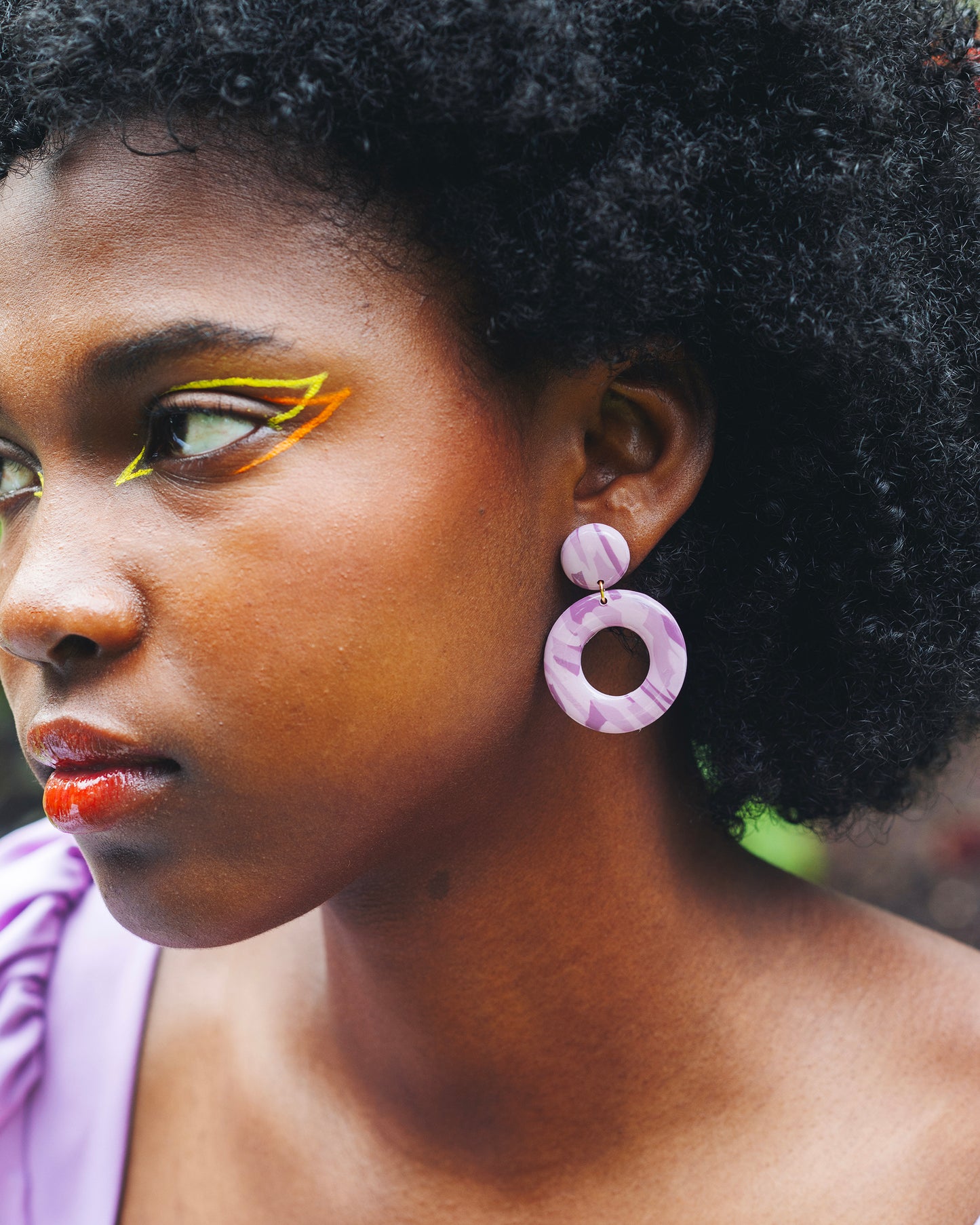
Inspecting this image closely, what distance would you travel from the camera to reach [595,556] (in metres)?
1.48

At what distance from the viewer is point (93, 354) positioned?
4.35 ft

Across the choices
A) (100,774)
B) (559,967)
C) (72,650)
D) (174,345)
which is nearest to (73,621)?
(72,650)

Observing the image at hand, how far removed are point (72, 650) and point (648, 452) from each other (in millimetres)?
757

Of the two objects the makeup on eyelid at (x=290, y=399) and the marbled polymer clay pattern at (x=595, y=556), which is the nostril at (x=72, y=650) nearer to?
the makeup on eyelid at (x=290, y=399)

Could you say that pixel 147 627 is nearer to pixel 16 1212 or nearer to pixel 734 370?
pixel 734 370

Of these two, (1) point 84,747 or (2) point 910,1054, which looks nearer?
(1) point 84,747

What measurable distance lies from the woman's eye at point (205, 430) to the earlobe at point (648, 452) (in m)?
A: 0.45

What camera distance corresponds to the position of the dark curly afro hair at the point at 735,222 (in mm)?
1323

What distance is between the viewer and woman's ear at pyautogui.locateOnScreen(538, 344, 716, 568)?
153 centimetres

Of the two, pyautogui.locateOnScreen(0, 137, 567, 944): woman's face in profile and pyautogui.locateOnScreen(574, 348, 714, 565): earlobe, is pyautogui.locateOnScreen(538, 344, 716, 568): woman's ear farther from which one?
pyautogui.locateOnScreen(0, 137, 567, 944): woman's face in profile

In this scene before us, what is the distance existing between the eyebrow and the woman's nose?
0.81 feet

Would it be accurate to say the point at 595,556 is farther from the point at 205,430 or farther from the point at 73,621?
the point at 73,621

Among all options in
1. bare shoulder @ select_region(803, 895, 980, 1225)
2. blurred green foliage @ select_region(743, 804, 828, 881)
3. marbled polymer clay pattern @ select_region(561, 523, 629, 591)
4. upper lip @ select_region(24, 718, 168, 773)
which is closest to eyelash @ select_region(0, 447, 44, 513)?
upper lip @ select_region(24, 718, 168, 773)

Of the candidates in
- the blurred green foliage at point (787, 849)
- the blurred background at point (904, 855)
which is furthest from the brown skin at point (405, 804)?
the blurred background at point (904, 855)
